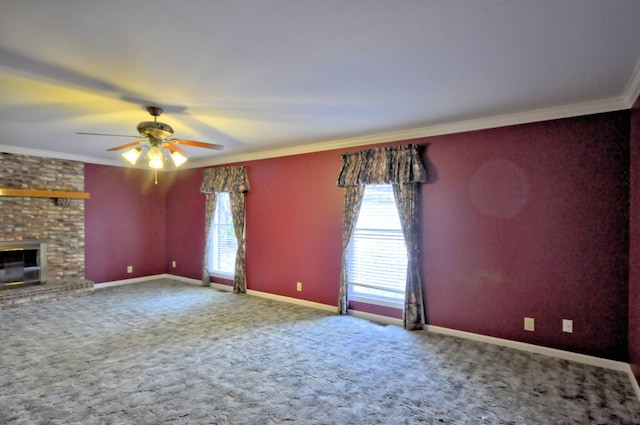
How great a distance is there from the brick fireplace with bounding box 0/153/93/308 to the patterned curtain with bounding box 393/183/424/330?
17.9ft

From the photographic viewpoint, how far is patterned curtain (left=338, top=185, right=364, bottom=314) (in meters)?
4.71

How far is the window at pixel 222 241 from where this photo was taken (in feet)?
21.0

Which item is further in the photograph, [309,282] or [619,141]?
[309,282]

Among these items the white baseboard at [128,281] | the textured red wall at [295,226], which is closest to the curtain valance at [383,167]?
the textured red wall at [295,226]

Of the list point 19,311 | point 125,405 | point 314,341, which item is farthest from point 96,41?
point 19,311

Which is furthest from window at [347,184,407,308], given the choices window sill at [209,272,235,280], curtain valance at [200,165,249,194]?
window sill at [209,272,235,280]

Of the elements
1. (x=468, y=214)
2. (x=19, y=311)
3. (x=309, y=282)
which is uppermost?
(x=468, y=214)

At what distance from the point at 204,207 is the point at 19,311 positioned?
10.5 feet

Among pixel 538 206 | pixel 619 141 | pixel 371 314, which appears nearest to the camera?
pixel 619 141

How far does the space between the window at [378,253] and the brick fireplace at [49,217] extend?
4735mm

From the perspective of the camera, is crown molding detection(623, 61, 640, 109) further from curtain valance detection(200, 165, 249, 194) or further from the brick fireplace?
the brick fireplace

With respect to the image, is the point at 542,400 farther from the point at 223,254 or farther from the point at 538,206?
the point at 223,254

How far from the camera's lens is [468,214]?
392 cm

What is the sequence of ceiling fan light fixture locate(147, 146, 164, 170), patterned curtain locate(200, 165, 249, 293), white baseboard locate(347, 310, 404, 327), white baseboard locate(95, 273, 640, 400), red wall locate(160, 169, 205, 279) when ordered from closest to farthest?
1. white baseboard locate(95, 273, 640, 400)
2. ceiling fan light fixture locate(147, 146, 164, 170)
3. white baseboard locate(347, 310, 404, 327)
4. patterned curtain locate(200, 165, 249, 293)
5. red wall locate(160, 169, 205, 279)
